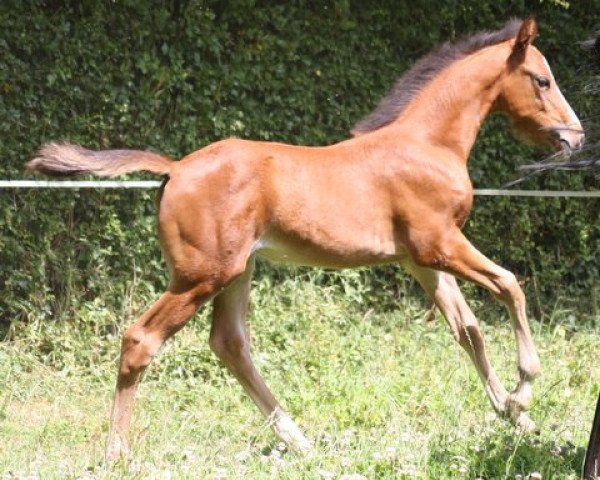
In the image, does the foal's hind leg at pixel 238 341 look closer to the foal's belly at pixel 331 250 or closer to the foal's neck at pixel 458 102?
the foal's belly at pixel 331 250

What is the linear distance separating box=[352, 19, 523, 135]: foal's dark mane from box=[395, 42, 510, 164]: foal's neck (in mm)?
56

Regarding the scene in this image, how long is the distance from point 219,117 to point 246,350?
2552mm

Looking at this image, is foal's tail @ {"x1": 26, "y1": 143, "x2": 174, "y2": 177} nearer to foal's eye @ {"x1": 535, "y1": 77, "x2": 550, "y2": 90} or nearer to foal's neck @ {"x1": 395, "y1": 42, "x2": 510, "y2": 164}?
foal's neck @ {"x1": 395, "y1": 42, "x2": 510, "y2": 164}

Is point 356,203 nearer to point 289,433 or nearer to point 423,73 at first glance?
point 423,73

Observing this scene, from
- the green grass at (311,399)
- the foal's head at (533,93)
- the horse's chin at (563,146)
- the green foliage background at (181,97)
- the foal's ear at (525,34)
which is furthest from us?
the green foliage background at (181,97)

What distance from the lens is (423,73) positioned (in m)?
6.44

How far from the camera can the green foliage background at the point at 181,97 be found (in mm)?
7383

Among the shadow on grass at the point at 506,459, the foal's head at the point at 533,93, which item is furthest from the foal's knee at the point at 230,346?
the foal's head at the point at 533,93

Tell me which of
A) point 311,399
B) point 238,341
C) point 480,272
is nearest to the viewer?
point 238,341

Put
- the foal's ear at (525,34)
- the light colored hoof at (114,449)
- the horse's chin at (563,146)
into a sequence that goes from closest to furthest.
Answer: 1. the light colored hoof at (114,449)
2. the horse's chin at (563,146)
3. the foal's ear at (525,34)

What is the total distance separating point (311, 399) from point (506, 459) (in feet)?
5.82

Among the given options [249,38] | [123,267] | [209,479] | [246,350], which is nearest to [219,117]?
[249,38]

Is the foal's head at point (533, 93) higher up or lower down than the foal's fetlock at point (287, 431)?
higher up

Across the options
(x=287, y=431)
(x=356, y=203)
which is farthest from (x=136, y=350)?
(x=356, y=203)
